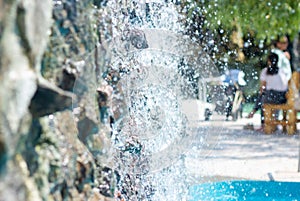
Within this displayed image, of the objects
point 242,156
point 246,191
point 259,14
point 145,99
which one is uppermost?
point 259,14

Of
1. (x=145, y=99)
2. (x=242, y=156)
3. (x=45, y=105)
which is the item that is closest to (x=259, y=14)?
(x=242, y=156)

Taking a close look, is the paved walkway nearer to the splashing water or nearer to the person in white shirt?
the person in white shirt

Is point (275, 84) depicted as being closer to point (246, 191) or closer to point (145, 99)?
point (246, 191)

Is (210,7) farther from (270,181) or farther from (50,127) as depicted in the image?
(50,127)

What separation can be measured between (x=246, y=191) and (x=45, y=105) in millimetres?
4145

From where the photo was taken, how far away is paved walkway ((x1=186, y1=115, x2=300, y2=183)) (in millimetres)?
6723

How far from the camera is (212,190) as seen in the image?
611 centimetres

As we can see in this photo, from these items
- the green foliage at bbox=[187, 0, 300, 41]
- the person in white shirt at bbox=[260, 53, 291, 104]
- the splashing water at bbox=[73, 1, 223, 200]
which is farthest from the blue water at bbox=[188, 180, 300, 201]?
the green foliage at bbox=[187, 0, 300, 41]

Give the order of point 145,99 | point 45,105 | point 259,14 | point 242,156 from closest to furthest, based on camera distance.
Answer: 1. point 45,105
2. point 145,99
3. point 242,156
4. point 259,14

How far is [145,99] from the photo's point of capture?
561cm

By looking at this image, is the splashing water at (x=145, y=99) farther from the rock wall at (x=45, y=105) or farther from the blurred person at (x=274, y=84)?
the blurred person at (x=274, y=84)

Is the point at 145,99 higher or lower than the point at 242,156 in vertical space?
higher

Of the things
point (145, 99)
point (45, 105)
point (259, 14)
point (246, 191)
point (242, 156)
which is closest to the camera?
point (45, 105)

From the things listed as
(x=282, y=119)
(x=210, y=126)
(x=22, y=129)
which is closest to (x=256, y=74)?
(x=282, y=119)
